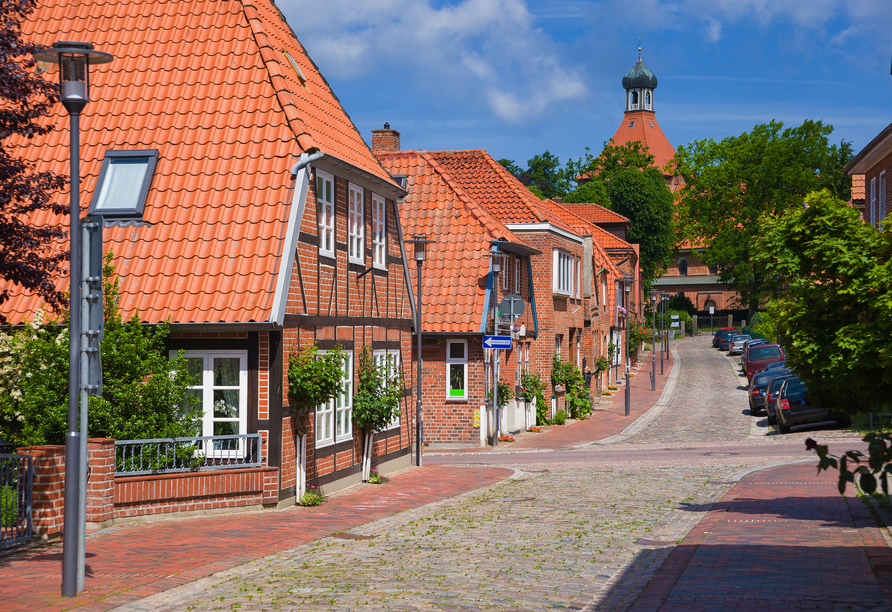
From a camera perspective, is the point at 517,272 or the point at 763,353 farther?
the point at 763,353

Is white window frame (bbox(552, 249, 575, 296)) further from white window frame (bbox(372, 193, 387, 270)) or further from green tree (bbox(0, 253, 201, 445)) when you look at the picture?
green tree (bbox(0, 253, 201, 445))

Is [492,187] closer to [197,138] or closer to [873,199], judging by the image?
[873,199]

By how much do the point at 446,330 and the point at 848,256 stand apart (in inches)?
612

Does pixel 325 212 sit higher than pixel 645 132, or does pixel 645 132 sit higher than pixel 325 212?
pixel 645 132

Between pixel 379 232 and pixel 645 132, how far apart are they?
11264 cm

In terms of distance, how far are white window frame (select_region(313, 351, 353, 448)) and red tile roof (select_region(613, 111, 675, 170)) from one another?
113m

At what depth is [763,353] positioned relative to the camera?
44.0m

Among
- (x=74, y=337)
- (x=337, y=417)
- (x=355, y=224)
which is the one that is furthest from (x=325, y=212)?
(x=74, y=337)

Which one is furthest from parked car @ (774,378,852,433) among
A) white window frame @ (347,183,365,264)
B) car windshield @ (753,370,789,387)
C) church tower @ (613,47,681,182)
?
church tower @ (613,47,681,182)

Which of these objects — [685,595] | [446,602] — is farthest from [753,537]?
[446,602]

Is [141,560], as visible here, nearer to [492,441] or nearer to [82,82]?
[82,82]

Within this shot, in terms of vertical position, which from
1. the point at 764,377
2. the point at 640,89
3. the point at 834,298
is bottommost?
the point at 764,377

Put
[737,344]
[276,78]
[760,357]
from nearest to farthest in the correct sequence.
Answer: [276,78], [760,357], [737,344]

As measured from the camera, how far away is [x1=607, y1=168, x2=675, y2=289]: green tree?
7738 centimetres
